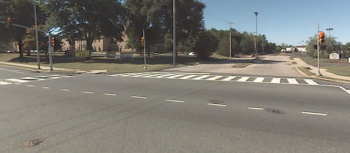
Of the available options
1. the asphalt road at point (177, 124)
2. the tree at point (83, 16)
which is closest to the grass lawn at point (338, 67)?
the asphalt road at point (177, 124)

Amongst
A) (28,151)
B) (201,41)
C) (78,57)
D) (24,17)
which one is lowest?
(28,151)

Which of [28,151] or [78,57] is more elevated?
[78,57]

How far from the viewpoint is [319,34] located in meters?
19.1

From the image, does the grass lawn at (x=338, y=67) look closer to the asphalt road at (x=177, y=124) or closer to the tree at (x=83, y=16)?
the asphalt road at (x=177, y=124)

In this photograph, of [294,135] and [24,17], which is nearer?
[294,135]

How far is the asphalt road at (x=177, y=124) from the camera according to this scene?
14.9ft

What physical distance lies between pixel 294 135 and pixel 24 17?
54.3 metres

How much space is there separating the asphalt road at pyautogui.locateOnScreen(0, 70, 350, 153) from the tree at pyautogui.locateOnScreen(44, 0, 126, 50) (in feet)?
110

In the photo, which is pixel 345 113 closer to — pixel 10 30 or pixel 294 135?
pixel 294 135

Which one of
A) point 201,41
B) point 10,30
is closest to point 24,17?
point 10,30

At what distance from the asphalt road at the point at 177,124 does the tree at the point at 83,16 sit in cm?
3350

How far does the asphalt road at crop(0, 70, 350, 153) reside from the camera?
4527 mm

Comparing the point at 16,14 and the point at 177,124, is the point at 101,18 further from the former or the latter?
the point at 177,124

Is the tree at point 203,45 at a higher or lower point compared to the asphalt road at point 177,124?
higher
